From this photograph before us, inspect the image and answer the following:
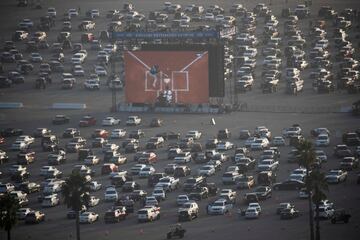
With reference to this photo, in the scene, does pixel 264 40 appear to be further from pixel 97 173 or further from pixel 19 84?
pixel 97 173

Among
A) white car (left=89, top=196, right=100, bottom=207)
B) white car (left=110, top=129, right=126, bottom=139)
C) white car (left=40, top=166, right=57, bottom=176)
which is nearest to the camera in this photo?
white car (left=89, top=196, right=100, bottom=207)

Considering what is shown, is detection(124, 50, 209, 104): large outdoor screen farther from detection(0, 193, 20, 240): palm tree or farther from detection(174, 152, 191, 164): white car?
detection(0, 193, 20, 240): palm tree

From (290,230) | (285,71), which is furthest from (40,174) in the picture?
(285,71)

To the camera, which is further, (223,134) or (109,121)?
(109,121)

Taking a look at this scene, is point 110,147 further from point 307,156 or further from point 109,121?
point 307,156

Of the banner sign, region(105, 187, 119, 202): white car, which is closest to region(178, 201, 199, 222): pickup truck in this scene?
region(105, 187, 119, 202): white car

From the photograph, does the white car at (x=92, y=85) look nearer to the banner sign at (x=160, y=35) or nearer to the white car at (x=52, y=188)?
the banner sign at (x=160, y=35)

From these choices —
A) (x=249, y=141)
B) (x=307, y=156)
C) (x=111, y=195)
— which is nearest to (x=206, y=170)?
(x=111, y=195)
